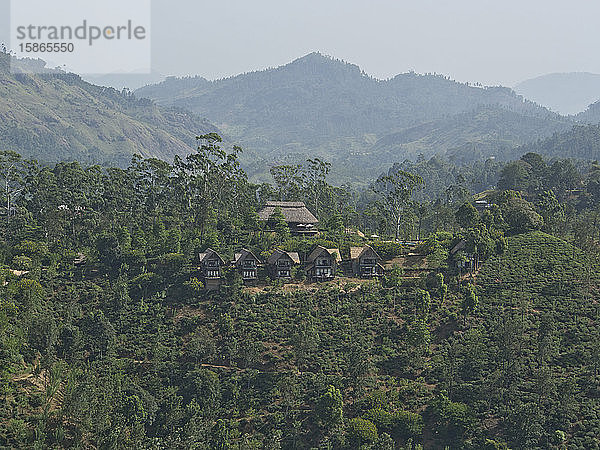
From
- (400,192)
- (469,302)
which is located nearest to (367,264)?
(469,302)

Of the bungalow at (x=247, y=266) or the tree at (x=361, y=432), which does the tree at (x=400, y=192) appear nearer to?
the bungalow at (x=247, y=266)

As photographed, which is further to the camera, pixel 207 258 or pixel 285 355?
pixel 207 258

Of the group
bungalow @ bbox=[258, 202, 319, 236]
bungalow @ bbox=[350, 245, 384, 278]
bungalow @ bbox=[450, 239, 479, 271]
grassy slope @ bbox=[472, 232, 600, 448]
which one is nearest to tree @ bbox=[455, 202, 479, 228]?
grassy slope @ bbox=[472, 232, 600, 448]

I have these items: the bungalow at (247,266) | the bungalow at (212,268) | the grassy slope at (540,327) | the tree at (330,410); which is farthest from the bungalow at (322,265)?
the tree at (330,410)

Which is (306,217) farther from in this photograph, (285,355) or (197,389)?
(197,389)

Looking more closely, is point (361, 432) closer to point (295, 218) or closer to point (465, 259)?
point (465, 259)

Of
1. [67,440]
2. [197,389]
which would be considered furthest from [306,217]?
[67,440]
